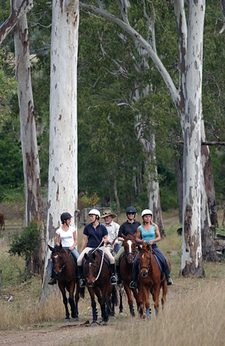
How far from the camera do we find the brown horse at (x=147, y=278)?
15.6 m

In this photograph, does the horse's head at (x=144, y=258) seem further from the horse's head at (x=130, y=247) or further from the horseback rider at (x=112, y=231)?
the horseback rider at (x=112, y=231)

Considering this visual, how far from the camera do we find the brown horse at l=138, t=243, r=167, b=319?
15.6 meters

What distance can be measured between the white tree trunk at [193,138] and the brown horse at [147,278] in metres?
10.8

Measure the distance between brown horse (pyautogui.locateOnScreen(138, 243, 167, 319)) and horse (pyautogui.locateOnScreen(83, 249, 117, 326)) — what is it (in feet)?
2.19

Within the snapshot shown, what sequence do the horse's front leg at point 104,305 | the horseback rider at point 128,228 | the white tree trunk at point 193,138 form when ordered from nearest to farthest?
the horse's front leg at point 104,305
the horseback rider at point 128,228
the white tree trunk at point 193,138

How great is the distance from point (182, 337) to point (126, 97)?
3461 centimetres

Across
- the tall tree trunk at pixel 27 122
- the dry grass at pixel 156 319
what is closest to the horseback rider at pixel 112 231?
the dry grass at pixel 156 319

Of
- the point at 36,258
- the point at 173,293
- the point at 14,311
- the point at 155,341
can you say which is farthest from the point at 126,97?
the point at 155,341

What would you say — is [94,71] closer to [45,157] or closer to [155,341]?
[45,157]

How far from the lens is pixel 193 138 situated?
1060 inches

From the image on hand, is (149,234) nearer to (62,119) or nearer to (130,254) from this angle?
(130,254)

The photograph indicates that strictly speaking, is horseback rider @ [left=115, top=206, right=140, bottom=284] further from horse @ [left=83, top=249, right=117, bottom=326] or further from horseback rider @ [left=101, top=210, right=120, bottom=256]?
horseback rider @ [left=101, top=210, right=120, bottom=256]

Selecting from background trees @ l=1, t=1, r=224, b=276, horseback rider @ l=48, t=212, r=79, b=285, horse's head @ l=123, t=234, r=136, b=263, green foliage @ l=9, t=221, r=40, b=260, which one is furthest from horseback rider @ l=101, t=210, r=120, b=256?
background trees @ l=1, t=1, r=224, b=276

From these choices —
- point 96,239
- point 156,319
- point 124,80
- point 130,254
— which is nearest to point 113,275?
point 130,254
